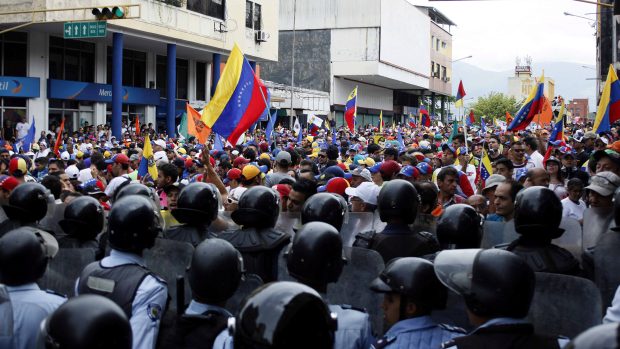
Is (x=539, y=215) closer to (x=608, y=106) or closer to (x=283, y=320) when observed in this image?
(x=283, y=320)

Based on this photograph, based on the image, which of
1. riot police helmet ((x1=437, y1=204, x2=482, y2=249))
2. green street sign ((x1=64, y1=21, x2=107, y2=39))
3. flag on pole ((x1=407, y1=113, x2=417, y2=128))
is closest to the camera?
riot police helmet ((x1=437, y1=204, x2=482, y2=249))

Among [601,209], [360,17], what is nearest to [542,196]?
[601,209]

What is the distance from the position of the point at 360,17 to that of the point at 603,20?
77.3 ft

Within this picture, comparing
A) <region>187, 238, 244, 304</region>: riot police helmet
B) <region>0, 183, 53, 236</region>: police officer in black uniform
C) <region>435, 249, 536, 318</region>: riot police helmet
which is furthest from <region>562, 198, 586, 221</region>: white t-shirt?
<region>0, 183, 53, 236</region>: police officer in black uniform

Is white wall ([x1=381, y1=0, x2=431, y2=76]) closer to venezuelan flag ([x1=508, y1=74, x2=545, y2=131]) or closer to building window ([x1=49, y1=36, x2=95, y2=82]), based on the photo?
building window ([x1=49, y1=36, x2=95, y2=82])

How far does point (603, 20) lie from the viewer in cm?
4081

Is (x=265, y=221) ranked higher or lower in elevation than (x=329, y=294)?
higher

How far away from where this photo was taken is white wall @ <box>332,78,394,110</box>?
6029cm

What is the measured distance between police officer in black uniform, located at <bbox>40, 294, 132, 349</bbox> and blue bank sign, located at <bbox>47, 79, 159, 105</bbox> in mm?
31104

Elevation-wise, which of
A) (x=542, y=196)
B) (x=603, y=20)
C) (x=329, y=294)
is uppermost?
(x=603, y=20)

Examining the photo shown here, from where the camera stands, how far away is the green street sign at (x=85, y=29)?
16578 millimetres

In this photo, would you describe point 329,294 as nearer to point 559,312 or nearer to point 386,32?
point 559,312

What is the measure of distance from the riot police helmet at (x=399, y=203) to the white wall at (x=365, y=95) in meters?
53.9

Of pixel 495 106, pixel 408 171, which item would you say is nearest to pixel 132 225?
pixel 408 171
